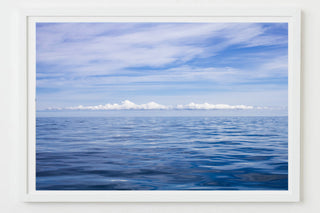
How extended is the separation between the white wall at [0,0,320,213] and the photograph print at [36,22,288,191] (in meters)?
0.11

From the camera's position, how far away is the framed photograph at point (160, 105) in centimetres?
213

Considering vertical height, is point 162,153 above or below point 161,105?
below

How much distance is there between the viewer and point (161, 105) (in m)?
2.17

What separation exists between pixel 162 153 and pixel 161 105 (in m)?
0.28
